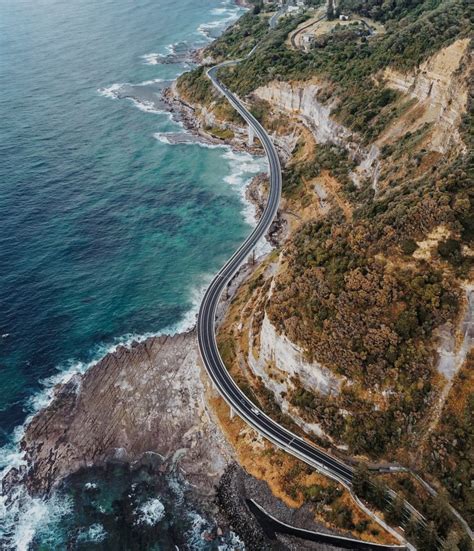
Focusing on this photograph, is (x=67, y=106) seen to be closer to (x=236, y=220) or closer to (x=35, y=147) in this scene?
(x=35, y=147)

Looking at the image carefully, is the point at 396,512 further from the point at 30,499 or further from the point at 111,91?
the point at 111,91

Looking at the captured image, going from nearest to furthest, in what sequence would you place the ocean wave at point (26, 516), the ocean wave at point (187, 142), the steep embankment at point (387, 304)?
the steep embankment at point (387, 304) < the ocean wave at point (26, 516) < the ocean wave at point (187, 142)

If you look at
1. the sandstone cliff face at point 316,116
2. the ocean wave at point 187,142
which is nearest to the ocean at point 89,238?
the ocean wave at point 187,142

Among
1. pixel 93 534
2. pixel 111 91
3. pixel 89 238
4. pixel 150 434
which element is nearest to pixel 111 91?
pixel 111 91

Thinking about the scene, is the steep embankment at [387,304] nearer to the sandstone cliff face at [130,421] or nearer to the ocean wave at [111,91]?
the sandstone cliff face at [130,421]

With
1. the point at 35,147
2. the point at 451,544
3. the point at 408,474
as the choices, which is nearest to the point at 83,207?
the point at 35,147

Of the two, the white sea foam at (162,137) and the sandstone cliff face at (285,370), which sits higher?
the white sea foam at (162,137)

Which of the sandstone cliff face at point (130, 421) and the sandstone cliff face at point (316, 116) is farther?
the sandstone cliff face at point (316, 116)
